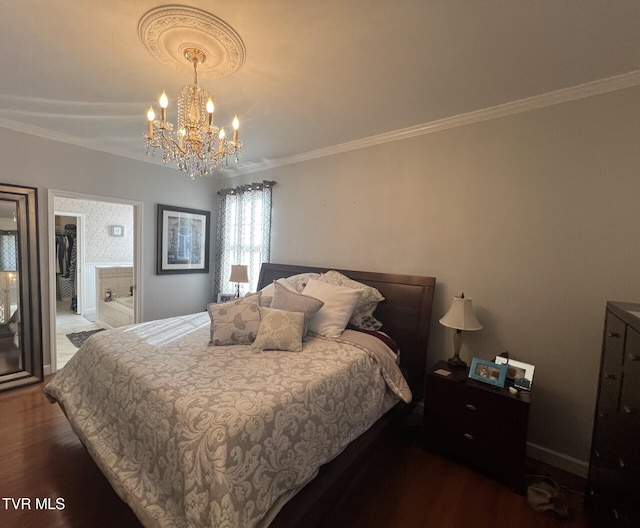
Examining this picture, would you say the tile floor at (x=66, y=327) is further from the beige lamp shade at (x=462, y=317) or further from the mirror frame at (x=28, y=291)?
the beige lamp shade at (x=462, y=317)

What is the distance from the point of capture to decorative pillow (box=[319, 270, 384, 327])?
2533mm

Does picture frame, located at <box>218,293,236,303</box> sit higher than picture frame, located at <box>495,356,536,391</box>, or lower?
higher

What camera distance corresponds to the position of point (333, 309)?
239cm

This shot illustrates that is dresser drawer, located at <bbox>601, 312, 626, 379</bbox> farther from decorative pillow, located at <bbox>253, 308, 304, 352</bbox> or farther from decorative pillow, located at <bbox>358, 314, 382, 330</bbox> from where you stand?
decorative pillow, located at <bbox>253, 308, 304, 352</bbox>

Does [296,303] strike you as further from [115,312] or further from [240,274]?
[115,312]

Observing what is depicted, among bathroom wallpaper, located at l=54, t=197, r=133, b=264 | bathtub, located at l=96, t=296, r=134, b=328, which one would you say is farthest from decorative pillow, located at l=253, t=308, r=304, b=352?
bathroom wallpaper, located at l=54, t=197, r=133, b=264

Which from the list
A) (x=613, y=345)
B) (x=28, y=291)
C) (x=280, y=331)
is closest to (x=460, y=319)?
(x=613, y=345)

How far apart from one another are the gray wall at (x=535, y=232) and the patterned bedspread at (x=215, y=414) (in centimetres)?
99

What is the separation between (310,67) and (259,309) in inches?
66.8

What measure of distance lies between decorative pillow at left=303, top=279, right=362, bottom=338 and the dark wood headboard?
37 cm

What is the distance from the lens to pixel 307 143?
3.14 m

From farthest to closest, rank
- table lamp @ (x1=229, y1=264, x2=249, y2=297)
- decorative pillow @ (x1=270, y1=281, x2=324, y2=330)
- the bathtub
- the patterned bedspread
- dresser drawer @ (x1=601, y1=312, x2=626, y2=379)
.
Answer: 1. the bathtub
2. table lamp @ (x1=229, y1=264, x2=249, y2=297)
3. decorative pillow @ (x1=270, y1=281, x2=324, y2=330)
4. dresser drawer @ (x1=601, y1=312, x2=626, y2=379)
5. the patterned bedspread

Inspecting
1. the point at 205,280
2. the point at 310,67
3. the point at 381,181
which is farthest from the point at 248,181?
the point at 310,67

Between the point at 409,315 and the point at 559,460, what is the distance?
141 cm
